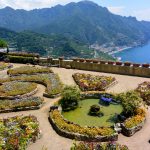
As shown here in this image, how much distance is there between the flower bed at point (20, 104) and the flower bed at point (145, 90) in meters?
8.70

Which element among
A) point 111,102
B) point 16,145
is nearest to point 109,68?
point 111,102

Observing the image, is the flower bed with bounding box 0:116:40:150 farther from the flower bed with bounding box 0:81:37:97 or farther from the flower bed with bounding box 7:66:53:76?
the flower bed with bounding box 7:66:53:76

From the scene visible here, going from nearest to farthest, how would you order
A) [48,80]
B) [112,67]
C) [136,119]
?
[136,119] → [48,80] → [112,67]

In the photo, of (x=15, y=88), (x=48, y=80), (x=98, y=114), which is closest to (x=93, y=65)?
(x=48, y=80)

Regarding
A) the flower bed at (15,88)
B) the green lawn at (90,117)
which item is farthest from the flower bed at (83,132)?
the flower bed at (15,88)

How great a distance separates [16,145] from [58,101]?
883 centimetres

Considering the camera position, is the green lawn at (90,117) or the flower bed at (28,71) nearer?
the green lawn at (90,117)

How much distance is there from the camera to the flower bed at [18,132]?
18.8 m

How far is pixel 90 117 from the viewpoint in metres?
24.7

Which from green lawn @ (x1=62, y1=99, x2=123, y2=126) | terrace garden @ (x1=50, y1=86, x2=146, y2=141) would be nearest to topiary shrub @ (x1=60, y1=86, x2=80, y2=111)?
terrace garden @ (x1=50, y1=86, x2=146, y2=141)

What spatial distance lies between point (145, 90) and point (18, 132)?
13.3 meters

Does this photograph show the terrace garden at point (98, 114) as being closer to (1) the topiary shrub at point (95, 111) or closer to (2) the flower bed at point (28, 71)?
(1) the topiary shrub at point (95, 111)

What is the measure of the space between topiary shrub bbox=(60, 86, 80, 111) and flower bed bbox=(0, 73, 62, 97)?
2952mm

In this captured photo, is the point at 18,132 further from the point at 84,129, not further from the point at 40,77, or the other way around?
the point at 40,77
